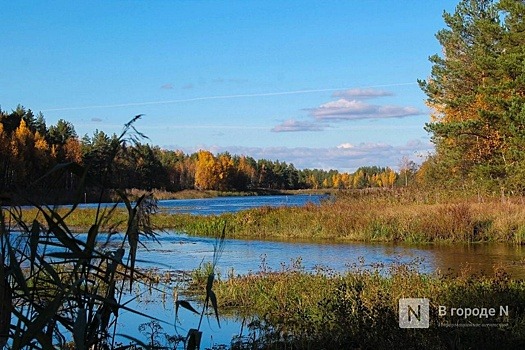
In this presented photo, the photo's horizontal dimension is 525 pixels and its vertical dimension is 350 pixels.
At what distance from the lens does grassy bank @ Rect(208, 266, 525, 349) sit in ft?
21.4

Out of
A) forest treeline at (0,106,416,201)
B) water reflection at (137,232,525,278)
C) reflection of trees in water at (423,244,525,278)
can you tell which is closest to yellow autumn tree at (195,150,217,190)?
forest treeline at (0,106,416,201)

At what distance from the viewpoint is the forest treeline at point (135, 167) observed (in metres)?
2.84

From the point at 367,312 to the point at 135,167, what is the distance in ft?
→ 16.8

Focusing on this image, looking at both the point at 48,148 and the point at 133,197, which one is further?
the point at 48,148

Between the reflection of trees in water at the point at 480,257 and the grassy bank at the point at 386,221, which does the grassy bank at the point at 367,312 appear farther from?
the grassy bank at the point at 386,221

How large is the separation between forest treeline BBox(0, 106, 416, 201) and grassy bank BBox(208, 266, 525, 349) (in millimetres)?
2375

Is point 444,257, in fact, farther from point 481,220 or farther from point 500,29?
point 500,29

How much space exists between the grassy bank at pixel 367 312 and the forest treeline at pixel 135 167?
2375mm

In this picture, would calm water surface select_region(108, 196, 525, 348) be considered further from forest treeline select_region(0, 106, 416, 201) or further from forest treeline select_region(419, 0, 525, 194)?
forest treeline select_region(419, 0, 525, 194)

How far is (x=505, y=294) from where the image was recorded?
319 inches

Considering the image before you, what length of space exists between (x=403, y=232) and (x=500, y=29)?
12442 mm

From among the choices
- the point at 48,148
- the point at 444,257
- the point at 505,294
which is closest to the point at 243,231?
the point at 444,257

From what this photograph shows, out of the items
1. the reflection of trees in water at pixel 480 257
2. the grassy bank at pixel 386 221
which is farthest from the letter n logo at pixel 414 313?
the grassy bank at pixel 386 221

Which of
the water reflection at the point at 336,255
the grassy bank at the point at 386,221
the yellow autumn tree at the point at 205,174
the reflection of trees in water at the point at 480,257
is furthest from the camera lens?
the yellow autumn tree at the point at 205,174
